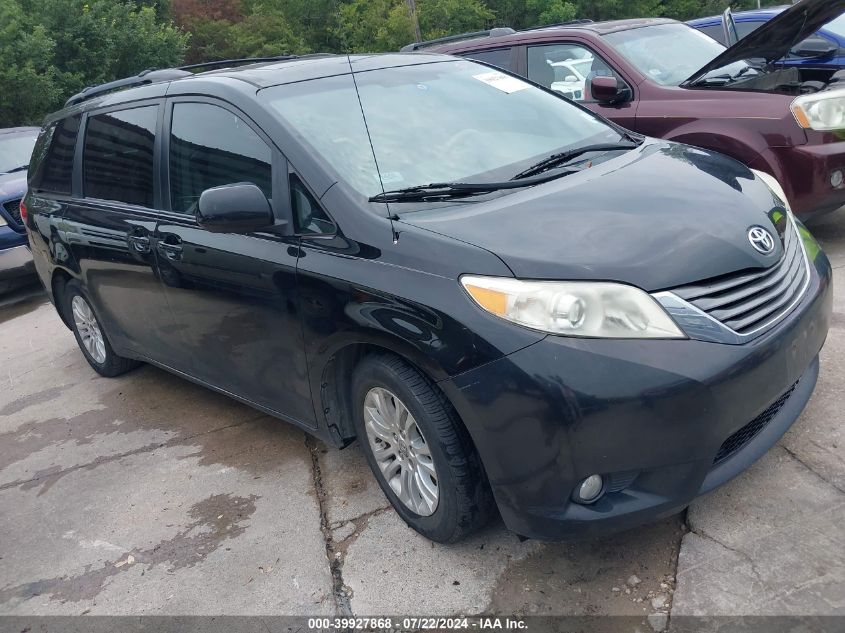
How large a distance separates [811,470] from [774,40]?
3.92 m

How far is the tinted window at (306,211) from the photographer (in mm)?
3076

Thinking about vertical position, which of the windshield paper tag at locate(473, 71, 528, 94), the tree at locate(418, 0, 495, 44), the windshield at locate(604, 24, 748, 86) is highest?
the windshield paper tag at locate(473, 71, 528, 94)

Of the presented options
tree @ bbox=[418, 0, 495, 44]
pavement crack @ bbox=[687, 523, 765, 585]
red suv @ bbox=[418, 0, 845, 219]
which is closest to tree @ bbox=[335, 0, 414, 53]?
tree @ bbox=[418, 0, 495, 44]

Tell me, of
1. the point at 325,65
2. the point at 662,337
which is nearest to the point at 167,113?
the point at 325,65

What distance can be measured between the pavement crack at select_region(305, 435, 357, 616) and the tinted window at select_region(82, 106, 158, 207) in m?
1.57

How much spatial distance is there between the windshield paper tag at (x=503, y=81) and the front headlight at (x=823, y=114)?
2.12 metres

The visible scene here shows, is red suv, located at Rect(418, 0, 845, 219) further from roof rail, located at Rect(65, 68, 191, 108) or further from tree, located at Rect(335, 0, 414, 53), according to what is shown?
tree, located at Rect(335, 0, 414, 53)

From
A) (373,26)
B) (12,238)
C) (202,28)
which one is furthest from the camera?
(202,28)

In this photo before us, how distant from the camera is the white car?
639 centimetres

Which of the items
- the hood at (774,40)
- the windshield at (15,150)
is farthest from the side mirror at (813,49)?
the windshield at (15,150)

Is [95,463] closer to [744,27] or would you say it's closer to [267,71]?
[267,71]

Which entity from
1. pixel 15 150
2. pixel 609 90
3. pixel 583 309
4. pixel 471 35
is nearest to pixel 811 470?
pixel 583 309

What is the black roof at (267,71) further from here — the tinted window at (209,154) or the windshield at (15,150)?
the windshield at (15,150)

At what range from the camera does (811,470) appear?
10.1 ft
